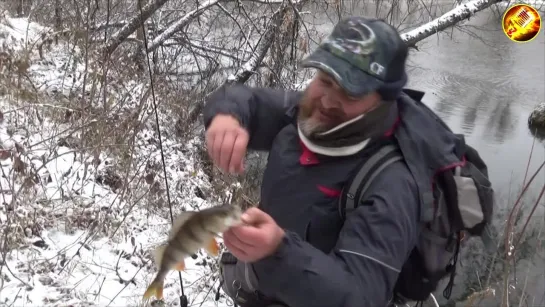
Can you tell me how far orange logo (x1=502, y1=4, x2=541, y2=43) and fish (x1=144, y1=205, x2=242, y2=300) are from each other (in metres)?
5.14

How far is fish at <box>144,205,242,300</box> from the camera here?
129cm

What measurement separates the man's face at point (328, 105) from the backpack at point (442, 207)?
146mm

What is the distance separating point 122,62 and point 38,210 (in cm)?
271

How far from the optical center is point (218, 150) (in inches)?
65.6

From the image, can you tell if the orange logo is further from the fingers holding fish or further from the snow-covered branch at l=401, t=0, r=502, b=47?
the fingers holding fish

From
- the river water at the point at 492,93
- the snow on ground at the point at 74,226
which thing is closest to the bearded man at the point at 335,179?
the snow on ground at the point at 74,226

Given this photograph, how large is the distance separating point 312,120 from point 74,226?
2.71m

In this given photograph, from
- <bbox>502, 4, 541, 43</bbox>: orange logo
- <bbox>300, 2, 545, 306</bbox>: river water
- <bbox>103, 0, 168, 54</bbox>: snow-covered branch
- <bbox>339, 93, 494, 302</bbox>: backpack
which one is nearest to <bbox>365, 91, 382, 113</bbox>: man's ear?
<bbox>339, 93, 494, 302</bbox>: backpack

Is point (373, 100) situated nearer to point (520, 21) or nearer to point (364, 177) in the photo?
point (364, 177)

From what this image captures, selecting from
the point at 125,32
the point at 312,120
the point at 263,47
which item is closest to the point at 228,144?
the point at 312,120

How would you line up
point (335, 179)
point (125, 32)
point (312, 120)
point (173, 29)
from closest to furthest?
point (335, 179), point (312, 120), point (125, 32), point (173, 29)

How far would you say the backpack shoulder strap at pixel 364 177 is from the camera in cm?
147

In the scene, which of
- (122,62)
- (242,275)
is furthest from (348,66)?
(122,62)

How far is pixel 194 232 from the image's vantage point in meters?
1.42
